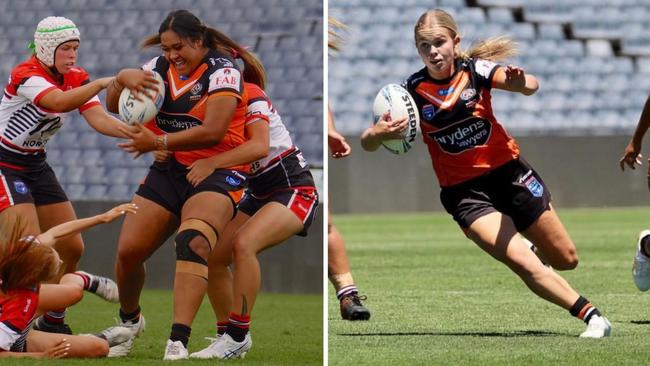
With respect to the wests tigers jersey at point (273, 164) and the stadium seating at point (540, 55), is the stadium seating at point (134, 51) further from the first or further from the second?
the wests tigers jersey at point (273, 164)

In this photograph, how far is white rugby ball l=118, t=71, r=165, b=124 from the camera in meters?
6.68

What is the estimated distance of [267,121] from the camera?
6.97 metres

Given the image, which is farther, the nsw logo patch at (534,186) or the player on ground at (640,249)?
the player on ground at (640,249)

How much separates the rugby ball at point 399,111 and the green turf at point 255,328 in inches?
48.1

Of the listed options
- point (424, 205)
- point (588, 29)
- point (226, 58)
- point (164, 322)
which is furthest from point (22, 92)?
point (588, 29)

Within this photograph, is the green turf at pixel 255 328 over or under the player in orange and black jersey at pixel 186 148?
under

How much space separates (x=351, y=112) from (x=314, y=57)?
7.59 m

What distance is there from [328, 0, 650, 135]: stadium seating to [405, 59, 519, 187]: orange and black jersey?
15727 mm

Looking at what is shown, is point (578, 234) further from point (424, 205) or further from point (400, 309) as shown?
point (400, 309)

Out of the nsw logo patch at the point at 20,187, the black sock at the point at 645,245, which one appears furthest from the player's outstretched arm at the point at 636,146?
the nsw logo patch at the point at 20,187

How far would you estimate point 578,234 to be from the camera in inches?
637

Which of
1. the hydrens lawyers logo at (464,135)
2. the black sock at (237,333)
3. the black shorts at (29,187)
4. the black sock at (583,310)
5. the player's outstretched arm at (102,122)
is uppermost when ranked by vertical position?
the player's outstretched arm at (102,122)

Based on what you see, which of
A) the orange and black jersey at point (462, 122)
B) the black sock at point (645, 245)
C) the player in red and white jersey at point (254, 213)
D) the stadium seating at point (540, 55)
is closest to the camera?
the player in red and white jersey at point (254, 213)

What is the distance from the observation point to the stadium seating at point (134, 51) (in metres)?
15.3
